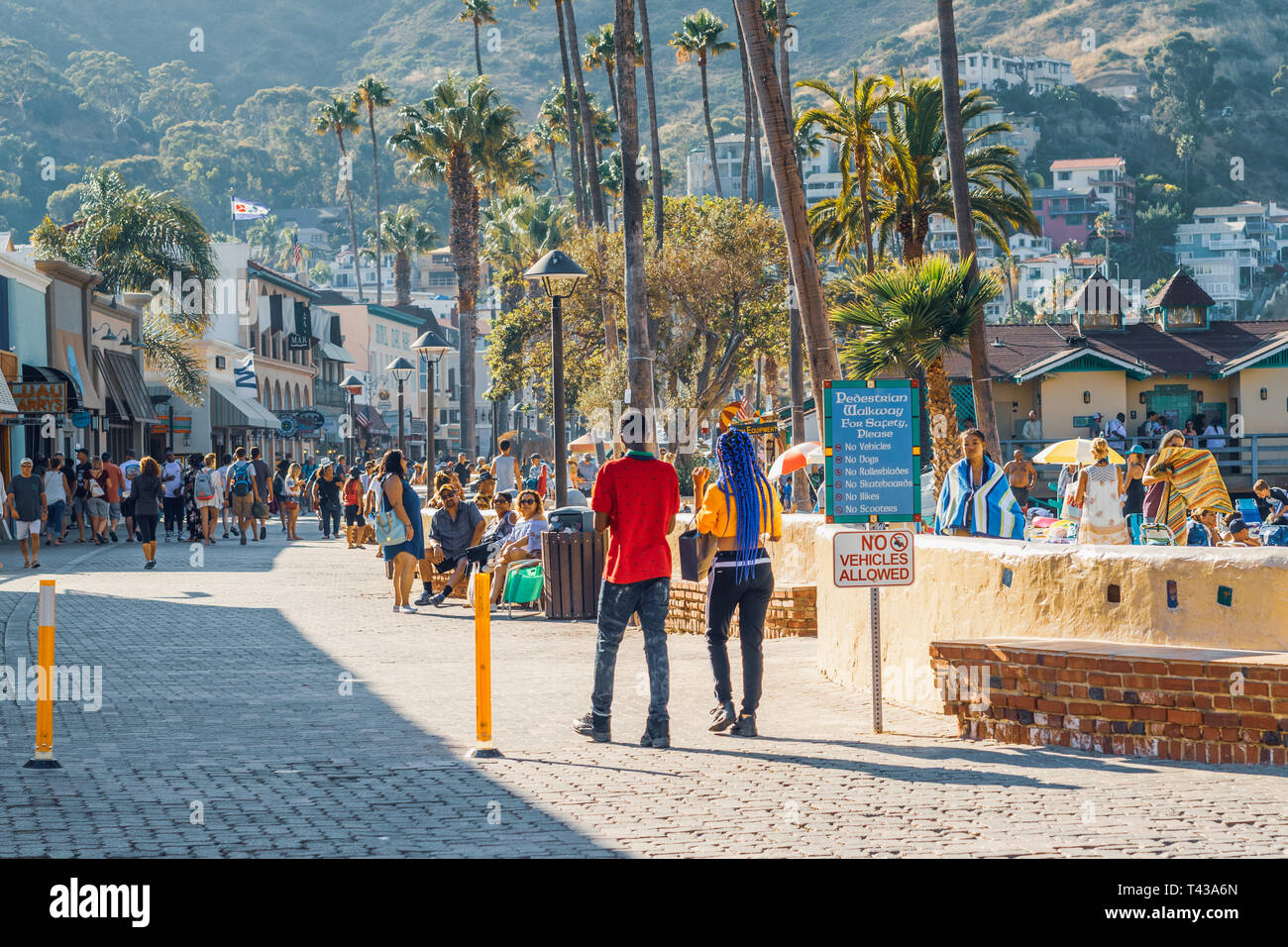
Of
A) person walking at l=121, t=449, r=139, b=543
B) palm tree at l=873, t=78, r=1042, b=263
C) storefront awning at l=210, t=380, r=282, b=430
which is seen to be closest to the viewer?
Result: person walking at l=121, t=449, r=139, b=543

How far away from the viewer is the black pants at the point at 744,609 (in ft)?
30.4

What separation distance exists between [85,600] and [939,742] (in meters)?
12.0

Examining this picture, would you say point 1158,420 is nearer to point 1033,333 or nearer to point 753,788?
point 1033,333

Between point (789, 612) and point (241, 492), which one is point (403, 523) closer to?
point (789, 612)

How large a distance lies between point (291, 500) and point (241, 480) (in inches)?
132

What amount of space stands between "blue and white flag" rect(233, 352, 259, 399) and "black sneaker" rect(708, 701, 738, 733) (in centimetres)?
5210

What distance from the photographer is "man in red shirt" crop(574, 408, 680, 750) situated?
8.95 m

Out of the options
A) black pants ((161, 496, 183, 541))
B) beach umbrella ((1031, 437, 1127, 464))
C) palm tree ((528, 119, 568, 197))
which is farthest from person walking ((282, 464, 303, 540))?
palm tree ((528, 119, 568, 197))

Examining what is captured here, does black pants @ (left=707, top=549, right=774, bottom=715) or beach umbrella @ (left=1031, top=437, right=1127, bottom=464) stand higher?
beach umbrella @ (left=1031, top=437, right=1127, bottom=464)

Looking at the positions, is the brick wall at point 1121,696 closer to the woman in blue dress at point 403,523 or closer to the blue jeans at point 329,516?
the woman in blue dress at point 403,523

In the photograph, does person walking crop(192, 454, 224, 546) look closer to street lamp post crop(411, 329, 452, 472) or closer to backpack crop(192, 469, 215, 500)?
backpack crop(192, 469, 215, 500)

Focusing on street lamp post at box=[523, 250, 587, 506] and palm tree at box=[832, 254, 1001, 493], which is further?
palm tree at box=[832, 254, 1001, 493]

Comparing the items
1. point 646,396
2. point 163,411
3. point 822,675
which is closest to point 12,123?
point 163,411

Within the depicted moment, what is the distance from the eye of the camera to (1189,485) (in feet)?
46.3
